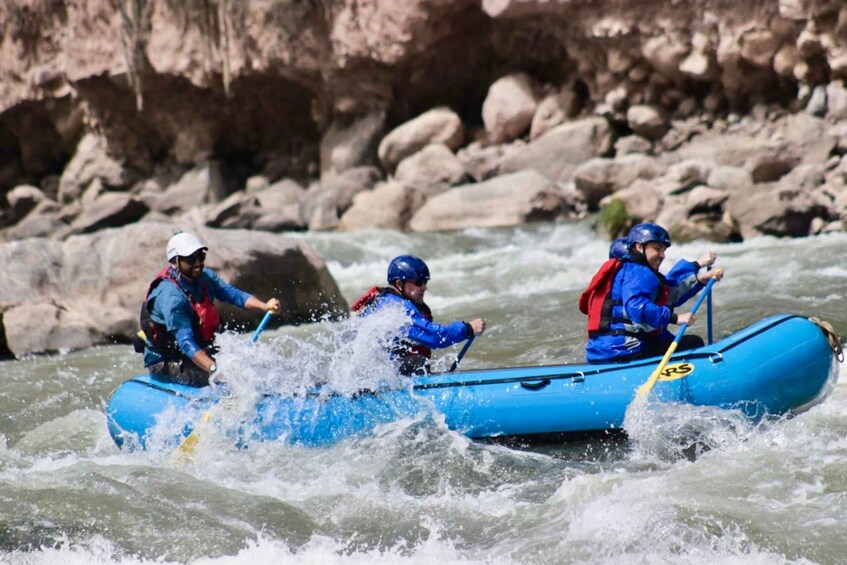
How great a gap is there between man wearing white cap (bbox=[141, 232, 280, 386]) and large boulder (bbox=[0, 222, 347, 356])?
2.92 meters

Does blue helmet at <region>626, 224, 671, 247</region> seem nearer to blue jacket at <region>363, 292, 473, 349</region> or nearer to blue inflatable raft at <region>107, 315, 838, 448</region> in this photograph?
blue inflatable raft at <region>107, 315, 838, 448</region>

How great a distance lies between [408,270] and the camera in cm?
589

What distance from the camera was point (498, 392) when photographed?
5707 millimetres

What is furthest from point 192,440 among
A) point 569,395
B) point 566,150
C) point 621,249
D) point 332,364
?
point 566,150

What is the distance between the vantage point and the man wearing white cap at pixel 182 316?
611 centimetres

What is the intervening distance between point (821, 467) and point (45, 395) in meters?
5.41

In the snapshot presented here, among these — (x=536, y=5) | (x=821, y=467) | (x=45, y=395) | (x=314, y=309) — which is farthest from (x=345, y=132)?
(x=821, y=467)

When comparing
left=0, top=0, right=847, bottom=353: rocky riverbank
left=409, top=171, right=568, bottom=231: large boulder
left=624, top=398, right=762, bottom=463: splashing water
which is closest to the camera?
left=624, top=398, right=762, bottom=463: splashing water

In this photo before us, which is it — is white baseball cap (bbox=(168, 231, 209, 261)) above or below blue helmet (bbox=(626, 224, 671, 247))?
below

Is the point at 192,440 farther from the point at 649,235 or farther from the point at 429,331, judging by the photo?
the point at 649,235

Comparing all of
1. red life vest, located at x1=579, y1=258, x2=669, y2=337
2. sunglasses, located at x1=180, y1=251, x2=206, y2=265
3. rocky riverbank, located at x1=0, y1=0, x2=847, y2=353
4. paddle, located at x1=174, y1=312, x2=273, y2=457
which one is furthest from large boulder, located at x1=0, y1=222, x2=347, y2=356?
red life vest, located at x1=579, y1=258, x2=669, y2=337

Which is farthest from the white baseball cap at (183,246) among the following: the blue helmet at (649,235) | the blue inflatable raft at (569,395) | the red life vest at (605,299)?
the blue helmet at (649,235)

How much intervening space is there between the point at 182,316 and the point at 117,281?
3.81 m

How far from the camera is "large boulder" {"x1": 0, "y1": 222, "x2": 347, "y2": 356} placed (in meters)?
9.47
